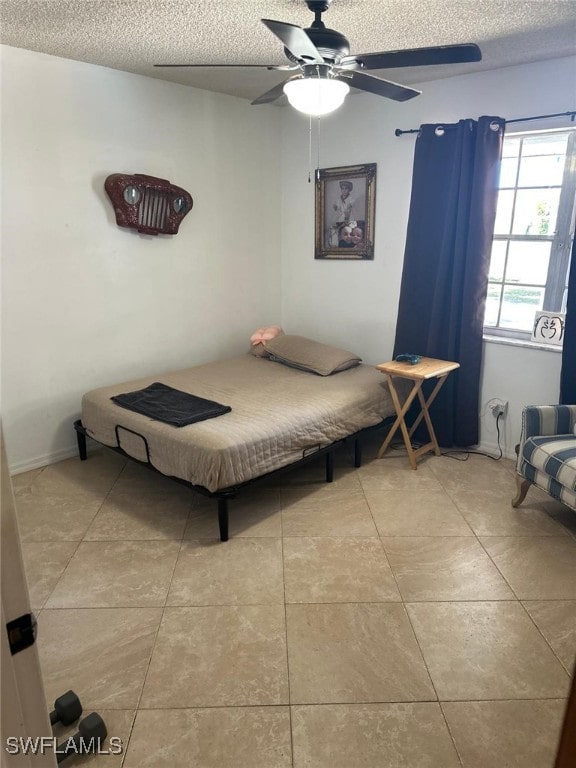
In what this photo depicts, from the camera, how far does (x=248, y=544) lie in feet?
8.46

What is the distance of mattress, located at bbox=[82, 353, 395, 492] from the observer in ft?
8.45

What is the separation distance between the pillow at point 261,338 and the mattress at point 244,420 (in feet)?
0.91

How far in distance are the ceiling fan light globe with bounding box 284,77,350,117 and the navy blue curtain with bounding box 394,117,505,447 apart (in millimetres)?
1534

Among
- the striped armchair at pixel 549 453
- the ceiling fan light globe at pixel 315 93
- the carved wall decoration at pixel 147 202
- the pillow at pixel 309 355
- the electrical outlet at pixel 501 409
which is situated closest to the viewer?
the ceiling fan light globe at pixel 315 93

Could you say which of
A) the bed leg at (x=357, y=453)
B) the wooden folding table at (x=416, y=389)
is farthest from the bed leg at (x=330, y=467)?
the wooden folding table at (x=416, y=389)

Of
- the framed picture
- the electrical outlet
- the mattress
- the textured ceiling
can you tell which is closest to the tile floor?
the mattress

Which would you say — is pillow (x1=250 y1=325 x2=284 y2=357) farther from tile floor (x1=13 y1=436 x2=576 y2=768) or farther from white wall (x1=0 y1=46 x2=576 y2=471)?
tile floor (x1=13 y1=436 x2=576 y2=768)

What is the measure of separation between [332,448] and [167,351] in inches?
63.5

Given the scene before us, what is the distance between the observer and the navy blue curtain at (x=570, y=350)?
2969 mm

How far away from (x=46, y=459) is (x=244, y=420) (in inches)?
60.8

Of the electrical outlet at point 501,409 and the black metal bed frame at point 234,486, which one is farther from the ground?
the electrical outlet at point 501,409

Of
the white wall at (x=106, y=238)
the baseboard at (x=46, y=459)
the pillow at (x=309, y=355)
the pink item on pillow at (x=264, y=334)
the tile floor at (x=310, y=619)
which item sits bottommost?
the tile floor at (x=310, y=619)

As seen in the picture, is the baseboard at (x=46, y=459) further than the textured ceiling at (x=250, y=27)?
Yes

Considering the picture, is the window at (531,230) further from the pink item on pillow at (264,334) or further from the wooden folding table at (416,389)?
the pink item on pillow at (264,334)
